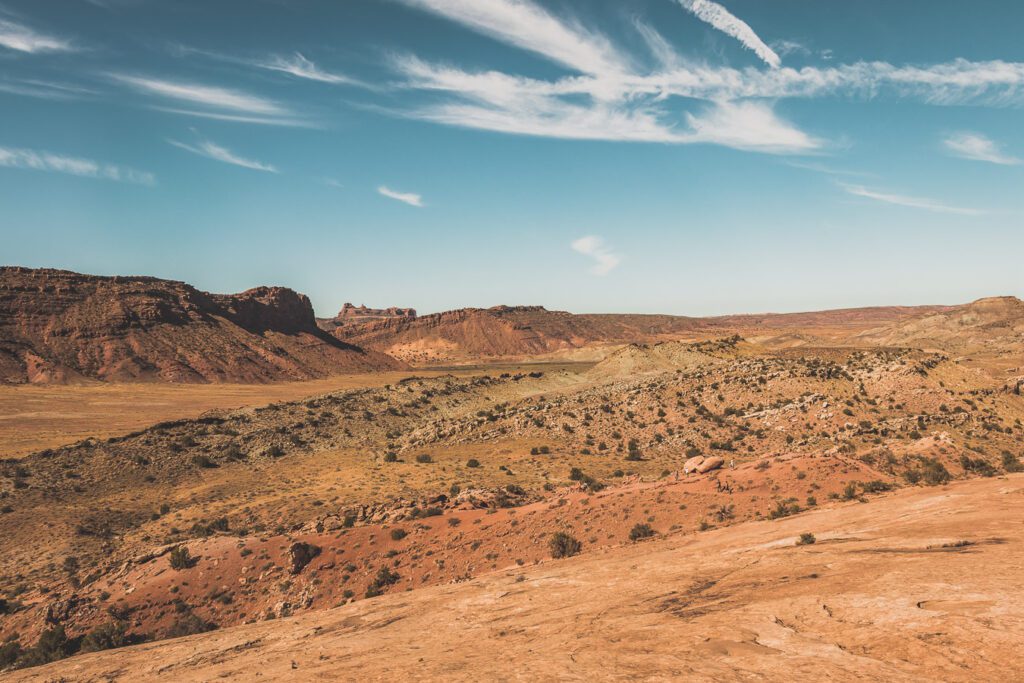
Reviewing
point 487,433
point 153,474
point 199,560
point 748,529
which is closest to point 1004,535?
point 748,529

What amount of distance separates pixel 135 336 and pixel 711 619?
131947 millimetres

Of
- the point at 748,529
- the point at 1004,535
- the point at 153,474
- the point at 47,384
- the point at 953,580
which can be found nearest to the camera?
the point at 953,580

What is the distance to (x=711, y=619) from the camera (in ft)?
33.8

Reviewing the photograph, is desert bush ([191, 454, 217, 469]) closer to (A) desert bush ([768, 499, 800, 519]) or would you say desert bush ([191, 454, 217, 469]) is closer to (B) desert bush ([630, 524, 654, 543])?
(B) desert bush ([630, 524, 654, 543])

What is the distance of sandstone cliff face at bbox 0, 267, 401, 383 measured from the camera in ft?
338

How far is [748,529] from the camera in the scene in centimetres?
1762

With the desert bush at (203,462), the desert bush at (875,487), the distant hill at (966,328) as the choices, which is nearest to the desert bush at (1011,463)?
the desert bush at (875,487)

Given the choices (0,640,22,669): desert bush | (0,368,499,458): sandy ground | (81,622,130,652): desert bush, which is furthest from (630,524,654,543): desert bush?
(0,368,499,458): sandy ground

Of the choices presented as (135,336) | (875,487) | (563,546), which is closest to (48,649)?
(563,546)

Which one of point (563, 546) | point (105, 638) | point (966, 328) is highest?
point (966, 328)

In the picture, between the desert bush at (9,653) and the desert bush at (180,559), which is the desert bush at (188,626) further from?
the desert bush at (9,653)

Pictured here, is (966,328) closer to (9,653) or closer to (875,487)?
(875,487)

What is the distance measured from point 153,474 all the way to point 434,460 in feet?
68.4

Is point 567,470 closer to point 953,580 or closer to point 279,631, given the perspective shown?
point 279,631
